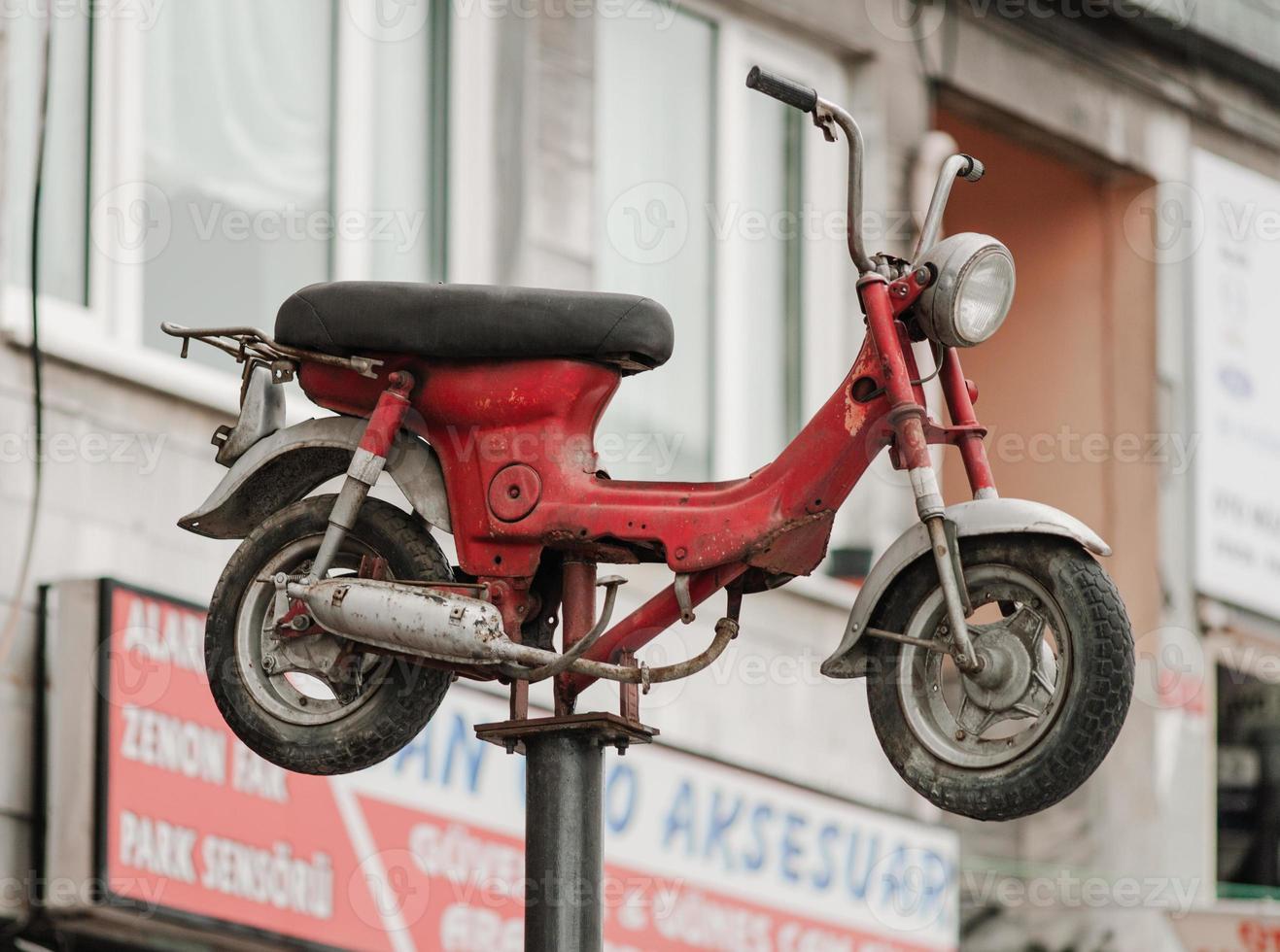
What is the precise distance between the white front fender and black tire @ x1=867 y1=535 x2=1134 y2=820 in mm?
35

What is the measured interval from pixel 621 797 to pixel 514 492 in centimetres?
656

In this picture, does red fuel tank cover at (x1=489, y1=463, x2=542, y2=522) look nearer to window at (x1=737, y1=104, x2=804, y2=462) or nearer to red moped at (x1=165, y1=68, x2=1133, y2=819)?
red moped at (x1=165, y1=68, x2=1133, y2=819)

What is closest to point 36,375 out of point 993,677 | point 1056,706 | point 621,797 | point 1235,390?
point 621,797

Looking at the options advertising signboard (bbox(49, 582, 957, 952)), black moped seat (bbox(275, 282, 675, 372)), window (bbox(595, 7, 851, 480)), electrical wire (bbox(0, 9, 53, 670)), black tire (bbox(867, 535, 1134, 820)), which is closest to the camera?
black tire (bbox(867, 535, 1134, 820))

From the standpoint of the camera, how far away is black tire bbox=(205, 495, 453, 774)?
7.20 meters

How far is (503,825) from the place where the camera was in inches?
512

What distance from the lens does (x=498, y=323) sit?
7168mm

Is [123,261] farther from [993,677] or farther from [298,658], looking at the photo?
[993,677]

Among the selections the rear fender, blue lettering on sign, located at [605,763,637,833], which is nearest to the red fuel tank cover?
the rear fender

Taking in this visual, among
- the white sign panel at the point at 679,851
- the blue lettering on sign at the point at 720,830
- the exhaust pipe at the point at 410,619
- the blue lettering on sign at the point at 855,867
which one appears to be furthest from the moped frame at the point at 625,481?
the blue lettering on sign at the point at 855,867

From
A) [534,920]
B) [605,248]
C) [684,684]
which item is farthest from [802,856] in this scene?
[534,920]

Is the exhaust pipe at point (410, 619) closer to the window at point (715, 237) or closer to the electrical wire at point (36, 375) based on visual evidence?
the electrical wire at point (36, 375)

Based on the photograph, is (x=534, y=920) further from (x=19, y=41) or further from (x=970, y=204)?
(x=970, y=204)

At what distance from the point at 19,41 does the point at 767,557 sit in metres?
6.31
